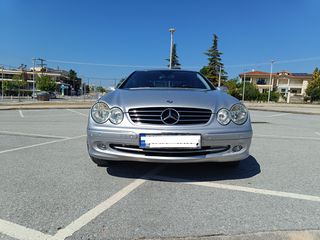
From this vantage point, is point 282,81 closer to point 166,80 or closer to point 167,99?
point 166,80

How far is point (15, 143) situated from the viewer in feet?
19.4

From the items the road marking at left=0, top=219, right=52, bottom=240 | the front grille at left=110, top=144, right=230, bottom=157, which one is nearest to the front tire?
the front grille at left=110, top=144, right=230, bottom=157

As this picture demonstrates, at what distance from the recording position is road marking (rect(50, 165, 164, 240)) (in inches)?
91.1

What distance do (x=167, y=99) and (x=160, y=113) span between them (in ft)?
0.79

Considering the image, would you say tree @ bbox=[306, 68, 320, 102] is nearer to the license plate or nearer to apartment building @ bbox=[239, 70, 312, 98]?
apartment building @ bbox=[239, 70, 312, 98]

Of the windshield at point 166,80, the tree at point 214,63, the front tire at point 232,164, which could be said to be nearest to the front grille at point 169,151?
the front tire at point 232,164

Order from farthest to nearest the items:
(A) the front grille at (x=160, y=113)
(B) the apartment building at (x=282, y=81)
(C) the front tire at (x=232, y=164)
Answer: (B) the apartment building at (x=282, y=81), (C) the front tire at (x=232, y=164), (A) the front grille at (x=160, y=113)

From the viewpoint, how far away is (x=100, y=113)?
3465mm

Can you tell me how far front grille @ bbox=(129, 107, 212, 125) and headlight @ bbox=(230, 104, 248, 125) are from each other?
31 cm

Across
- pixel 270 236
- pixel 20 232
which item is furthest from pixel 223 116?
pixel 20 232

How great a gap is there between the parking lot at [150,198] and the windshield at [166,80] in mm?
1254

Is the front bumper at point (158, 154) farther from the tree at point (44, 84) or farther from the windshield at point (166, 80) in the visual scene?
the tree at point (44, 84)

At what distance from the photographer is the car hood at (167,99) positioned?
11.0 ft

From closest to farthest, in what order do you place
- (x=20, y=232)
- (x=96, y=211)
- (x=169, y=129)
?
(x=20, y=232)
(x=96, y=211)
(x=169, y=129)
